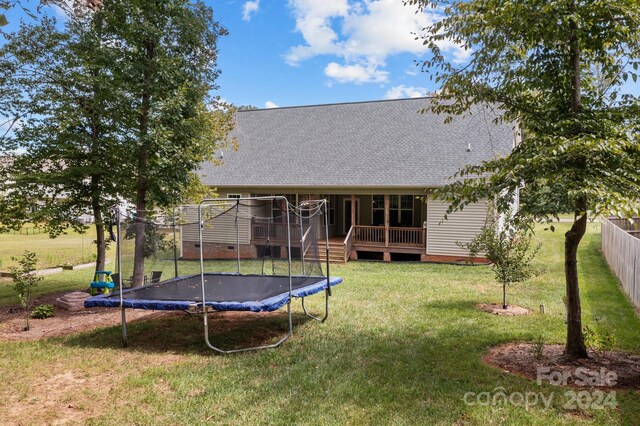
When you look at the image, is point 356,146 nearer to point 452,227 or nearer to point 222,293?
point 452,227

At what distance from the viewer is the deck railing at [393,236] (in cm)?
1839

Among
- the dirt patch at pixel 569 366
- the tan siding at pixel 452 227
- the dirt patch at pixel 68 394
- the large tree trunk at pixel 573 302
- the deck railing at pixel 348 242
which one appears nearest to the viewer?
the dirt patch at pixel 68 394

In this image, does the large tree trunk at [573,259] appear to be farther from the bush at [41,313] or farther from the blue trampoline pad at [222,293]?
the bush at [41,313]

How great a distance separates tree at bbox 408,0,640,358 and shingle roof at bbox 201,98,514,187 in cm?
1006

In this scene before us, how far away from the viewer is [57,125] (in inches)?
412

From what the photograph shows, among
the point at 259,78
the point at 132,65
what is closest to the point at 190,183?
the point at 132,65

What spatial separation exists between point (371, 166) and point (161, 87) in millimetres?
10246

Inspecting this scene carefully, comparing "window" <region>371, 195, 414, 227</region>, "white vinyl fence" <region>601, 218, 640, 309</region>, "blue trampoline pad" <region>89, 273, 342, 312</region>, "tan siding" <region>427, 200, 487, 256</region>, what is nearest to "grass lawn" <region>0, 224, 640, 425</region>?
"white vinyl fence" <region>601, 218, 640, 309</region>

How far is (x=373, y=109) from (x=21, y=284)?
17.3 meters

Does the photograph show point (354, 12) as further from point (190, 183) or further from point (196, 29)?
point (190, 183)

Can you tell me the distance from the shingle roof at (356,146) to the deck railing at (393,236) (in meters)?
2.20

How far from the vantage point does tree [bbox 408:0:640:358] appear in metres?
5.04

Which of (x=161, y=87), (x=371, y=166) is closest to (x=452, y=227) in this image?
(x=371, y=166)

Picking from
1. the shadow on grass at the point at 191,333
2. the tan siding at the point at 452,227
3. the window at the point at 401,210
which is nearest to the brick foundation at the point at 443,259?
the tan siding at the point at 452,227
